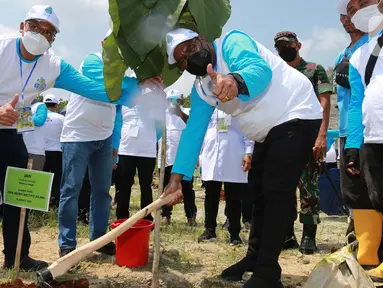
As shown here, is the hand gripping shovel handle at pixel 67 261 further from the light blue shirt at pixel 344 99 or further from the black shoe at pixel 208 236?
the black shoe at pixel 208 236

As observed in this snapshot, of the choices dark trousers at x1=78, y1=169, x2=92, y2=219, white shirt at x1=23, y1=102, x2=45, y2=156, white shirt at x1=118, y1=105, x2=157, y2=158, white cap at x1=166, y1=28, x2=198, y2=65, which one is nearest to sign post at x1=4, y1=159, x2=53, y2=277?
white cap at x1=166, y1=28, x2=198, y2=65

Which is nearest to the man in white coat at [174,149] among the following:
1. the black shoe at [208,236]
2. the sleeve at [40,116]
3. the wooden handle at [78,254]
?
the black shoe at [208,236]

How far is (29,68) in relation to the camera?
321 centimetres

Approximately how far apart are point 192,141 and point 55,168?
5.00 metres

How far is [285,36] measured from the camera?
13.7 feet

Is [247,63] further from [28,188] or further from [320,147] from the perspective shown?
[320,147]

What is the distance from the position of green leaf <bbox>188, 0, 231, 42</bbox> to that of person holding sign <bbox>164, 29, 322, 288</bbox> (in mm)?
65

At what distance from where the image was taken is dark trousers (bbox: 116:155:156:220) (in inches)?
189

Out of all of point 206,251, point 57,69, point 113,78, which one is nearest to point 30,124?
point 57,69

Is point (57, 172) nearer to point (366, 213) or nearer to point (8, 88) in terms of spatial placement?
point (8, 88)

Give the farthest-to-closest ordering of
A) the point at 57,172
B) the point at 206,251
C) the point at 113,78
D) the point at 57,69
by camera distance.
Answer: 1. the point at 57,172
2. the point at 206,251
3. the point at 57,69
4. the point at 113,78

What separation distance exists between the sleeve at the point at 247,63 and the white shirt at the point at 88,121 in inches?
66.2

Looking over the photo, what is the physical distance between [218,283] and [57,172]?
4.77 m

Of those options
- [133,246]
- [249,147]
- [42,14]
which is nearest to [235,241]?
[249,147]
